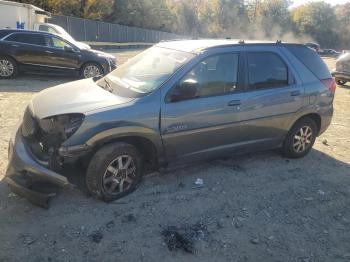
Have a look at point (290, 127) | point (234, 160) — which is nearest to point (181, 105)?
point (234, 160)

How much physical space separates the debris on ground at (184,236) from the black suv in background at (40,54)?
8.97 m

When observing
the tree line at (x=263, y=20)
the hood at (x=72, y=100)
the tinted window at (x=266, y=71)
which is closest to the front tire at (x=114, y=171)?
the hood at (x=72, y=100)

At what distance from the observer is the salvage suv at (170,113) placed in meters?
4.04

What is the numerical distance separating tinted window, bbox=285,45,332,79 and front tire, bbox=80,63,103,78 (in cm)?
759

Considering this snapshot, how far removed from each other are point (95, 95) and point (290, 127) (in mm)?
2964

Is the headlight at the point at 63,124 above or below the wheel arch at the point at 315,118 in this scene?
above

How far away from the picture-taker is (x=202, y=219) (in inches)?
166

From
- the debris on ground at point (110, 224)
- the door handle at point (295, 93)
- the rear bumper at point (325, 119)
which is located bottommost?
the debris on ground at point (110, 224)

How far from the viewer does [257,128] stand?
5.31 meters

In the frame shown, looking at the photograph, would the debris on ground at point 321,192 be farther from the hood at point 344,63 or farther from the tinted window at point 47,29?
the tinted window at point 47,29

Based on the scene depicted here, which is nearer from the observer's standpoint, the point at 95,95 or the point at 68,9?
the point at 95,95

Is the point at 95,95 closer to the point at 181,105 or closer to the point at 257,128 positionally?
the point at 181,105

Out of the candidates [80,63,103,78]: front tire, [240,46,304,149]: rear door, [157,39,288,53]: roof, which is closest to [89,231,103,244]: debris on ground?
[240,46,304,149]: rear door

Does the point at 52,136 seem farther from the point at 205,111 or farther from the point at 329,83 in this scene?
the point at 329,83
